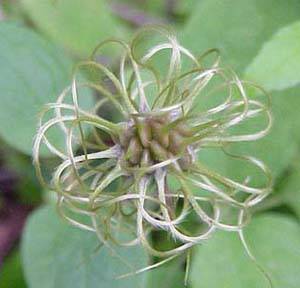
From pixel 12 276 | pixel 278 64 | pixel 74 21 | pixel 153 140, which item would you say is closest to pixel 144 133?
pixel 153 140

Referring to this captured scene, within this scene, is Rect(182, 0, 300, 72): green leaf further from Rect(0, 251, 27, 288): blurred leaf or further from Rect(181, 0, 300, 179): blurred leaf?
Rect(0, 251, 27, 288): blurred leaf

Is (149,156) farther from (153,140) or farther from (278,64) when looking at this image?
(278,64)

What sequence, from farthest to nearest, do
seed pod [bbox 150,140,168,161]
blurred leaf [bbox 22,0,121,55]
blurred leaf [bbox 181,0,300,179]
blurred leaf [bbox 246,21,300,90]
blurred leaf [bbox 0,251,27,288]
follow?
blurred leaf [bbox 22,0,121,55] → blurred leaf [bbox 0,251,27,288] → blurred leaf [bbox 181,0,300,179] → blurred leaf [bbox 246,21,300,90] → seed pod [bbox 150,140,168,161]

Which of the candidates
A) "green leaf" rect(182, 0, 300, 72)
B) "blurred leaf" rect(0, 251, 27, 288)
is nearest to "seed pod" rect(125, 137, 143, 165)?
"green leaf" rect(182, 0, 300, 72)

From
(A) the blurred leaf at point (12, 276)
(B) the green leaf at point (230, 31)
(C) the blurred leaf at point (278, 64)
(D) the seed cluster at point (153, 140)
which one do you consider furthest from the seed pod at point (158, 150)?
(A) the blurred leaf at point (12, 276)

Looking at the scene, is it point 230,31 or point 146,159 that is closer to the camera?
point 146,159

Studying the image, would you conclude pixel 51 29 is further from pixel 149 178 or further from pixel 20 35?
pixel 149 178

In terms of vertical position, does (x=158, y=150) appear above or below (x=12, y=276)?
above
